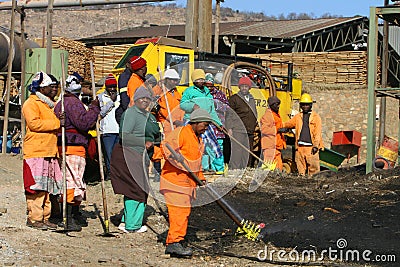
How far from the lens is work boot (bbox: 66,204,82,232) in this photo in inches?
356

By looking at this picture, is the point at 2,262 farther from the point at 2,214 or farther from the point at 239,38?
the point at 239,38

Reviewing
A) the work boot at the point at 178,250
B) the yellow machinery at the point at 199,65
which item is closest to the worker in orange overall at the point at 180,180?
the work boot at the point at 178,250

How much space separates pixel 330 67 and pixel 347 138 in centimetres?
395

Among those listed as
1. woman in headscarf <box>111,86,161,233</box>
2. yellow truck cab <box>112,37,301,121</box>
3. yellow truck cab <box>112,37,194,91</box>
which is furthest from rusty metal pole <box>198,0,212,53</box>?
woman in headscarf <box>111,86,161,233</box>

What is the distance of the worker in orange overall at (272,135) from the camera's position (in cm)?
1397

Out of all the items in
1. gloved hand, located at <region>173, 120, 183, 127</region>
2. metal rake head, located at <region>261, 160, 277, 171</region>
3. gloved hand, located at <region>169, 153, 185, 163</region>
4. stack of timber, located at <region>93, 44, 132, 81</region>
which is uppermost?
stack of timber, located at <region>93, 44, 132, 81</region>

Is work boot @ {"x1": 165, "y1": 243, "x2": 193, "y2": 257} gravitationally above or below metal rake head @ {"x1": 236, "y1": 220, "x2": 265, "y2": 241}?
below

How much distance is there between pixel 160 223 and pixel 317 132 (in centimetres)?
535

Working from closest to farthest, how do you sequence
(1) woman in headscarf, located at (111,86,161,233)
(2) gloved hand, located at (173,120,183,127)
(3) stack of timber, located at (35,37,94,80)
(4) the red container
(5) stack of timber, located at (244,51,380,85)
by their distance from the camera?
1. (1) woman in headscarf, located at (111,86,161,233)
2. (2) gloved hand, located at (173,120,183,127)
3. (4) the red container
4. (5) stack of timber, located at (244,51,380,85)
5. (3) stack of timber, located at (35,37,94,80)

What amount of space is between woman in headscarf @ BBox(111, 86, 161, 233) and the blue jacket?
178cm

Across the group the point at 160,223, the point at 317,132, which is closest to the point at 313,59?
the point at 317,132

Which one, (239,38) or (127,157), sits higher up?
(239,38)

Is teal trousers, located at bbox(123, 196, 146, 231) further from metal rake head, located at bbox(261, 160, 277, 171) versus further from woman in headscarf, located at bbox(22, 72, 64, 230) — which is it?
metal rake head, located at bbox(261, 160, 277, 171)

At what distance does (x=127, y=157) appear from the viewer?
356 inches
